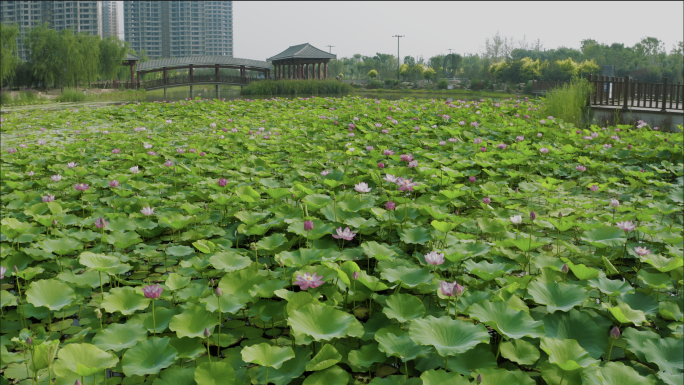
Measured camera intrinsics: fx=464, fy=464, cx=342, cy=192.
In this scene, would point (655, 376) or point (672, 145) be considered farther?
point (672, 145)

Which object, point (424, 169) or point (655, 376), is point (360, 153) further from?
point (655, 376)

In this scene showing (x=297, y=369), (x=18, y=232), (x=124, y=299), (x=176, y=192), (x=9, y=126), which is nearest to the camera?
(x=297, y=369)

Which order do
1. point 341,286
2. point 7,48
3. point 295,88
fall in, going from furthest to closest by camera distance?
point 295,88
point 7,48
point 341,286

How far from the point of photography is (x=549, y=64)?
1296 inches

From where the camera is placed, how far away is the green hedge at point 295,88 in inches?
842

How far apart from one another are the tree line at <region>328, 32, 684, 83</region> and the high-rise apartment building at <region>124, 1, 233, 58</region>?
49456 mm

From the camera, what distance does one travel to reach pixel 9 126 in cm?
738

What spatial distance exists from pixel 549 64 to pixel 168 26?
90.4 m

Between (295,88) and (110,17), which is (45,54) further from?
(110,17)

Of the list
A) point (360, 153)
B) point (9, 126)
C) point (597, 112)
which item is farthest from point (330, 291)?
point (9, 126)

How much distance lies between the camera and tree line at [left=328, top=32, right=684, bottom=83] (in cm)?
3102

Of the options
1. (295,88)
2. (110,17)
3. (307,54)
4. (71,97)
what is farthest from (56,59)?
(110,17)

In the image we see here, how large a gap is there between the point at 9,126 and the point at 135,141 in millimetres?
3718

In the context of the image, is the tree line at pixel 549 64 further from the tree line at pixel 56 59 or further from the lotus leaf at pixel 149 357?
the lotus leaf at pixel 149 357
